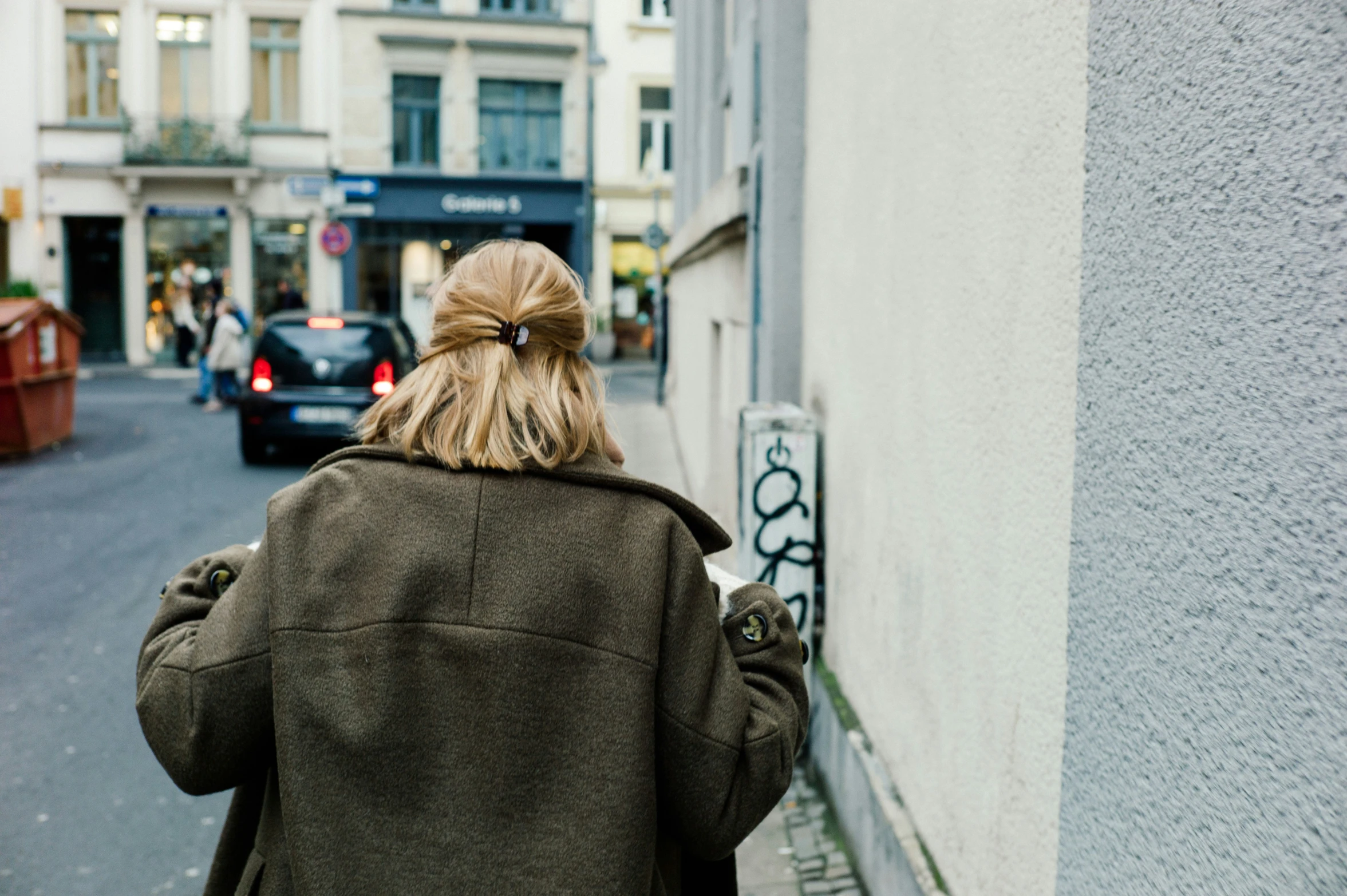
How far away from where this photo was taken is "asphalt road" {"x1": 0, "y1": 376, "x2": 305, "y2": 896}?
4094 millimetres

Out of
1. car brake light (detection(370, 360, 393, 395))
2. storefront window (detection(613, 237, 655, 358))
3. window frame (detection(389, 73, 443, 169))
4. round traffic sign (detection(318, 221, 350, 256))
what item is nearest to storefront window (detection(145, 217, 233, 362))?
window frame (detection(389, 73, 443, 169))

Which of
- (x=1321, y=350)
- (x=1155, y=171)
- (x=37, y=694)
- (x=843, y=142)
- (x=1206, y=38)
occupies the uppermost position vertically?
(x=843, y=142)

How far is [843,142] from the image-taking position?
4480mm

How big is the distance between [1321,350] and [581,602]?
90 cm

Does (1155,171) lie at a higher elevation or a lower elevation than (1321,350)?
higher

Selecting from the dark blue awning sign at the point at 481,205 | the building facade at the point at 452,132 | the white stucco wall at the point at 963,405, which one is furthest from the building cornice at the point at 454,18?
the white stucco wall at the point at 963,405

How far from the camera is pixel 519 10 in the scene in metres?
30.9

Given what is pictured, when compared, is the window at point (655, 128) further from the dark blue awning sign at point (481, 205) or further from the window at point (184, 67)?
the window at point (184, 67)

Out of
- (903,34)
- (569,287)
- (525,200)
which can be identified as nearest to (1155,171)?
(569,287)

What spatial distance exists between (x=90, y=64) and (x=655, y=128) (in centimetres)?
1335

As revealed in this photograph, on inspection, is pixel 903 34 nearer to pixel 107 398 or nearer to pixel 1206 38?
pixel 1206 38

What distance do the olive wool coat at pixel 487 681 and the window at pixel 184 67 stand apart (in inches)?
1191

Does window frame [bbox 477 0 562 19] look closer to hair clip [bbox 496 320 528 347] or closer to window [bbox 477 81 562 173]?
window [bbox 477 81 562 173]

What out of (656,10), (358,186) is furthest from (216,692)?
(656,10)
